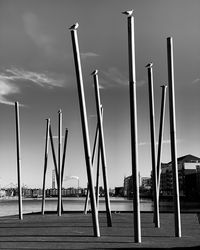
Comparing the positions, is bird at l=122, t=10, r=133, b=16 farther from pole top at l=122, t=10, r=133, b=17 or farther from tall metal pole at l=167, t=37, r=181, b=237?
tall metal pole at l=167, t=37, r=181, b=237

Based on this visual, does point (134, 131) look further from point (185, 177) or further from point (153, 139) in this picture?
point (185, 177)

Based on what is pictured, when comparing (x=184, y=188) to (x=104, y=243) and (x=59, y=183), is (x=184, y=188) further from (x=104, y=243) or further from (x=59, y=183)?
(x=104, y=243)

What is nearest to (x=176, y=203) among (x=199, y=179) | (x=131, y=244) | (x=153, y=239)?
(x=153, y=239)

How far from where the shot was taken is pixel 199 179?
144 m

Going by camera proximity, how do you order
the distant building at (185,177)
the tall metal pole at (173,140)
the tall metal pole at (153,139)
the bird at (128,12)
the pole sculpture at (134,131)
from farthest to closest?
the distant building at (185,177)
the tall metal pole at (153,139)
the tall metal pole at (173,140)
the bird at (128,12)
the pole sculpture at (134,131)

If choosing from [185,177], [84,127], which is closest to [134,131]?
[84,127]

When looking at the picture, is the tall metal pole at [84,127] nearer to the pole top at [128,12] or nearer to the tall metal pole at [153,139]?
the pole top at [128,12]

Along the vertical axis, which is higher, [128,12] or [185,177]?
[128,12]

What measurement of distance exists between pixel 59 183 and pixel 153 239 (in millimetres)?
12467

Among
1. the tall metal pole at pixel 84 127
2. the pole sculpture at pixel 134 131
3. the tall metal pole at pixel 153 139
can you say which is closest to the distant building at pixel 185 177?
the tall metal pole at pixel 153 139

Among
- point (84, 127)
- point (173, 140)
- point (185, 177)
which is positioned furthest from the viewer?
point (185, 177)

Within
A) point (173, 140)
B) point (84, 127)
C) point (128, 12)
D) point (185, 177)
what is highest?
point (128, 12)

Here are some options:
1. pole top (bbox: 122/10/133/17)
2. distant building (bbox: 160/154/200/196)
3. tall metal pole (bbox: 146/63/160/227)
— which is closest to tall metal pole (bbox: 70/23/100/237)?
pole top (bbox: 122/10/133/17)

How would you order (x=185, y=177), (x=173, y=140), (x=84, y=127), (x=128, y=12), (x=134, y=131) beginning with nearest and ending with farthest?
(x=134, y=131) < (x=128, y=12) < (x=84, y=127) < (x=173, y=140) < (x=185, y=177)
